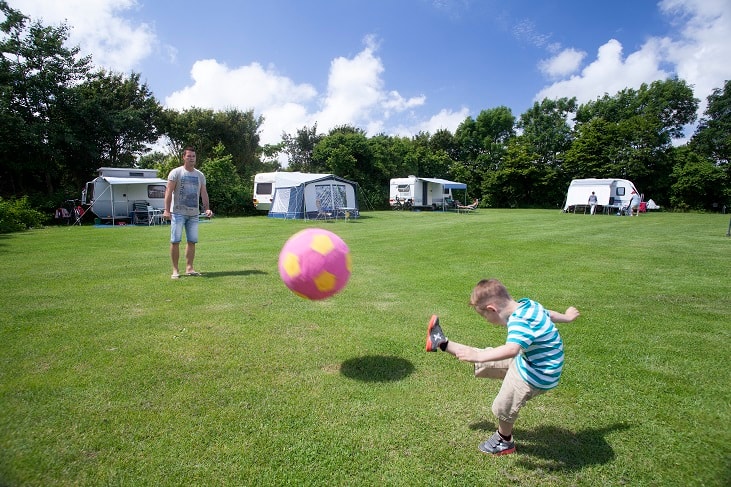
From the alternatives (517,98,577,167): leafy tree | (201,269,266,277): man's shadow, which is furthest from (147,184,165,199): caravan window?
(517,98,577,167): leafy tree

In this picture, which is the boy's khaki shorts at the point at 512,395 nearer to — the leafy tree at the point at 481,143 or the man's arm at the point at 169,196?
the man's arm at the point at 169,196

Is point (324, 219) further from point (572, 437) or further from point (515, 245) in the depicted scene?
point (572, 437)

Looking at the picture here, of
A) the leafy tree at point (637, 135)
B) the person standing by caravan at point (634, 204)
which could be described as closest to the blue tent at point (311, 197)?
the person standing by caravan at point (634, 204)

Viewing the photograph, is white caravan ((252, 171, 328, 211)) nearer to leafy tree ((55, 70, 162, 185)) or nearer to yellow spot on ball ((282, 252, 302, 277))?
leafy tree ((55, 70, 162, 185))

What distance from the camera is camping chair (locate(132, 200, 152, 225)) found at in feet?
72.1

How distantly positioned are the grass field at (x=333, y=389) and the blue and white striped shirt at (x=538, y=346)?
56cm

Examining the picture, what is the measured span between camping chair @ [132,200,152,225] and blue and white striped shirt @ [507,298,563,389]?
2298 cm

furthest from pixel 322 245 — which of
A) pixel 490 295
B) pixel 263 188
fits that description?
pixel 263 188

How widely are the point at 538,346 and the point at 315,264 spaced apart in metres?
1.89

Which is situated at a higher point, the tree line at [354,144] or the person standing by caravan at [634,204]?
the tree line at [354,144]

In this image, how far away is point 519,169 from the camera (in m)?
44.2

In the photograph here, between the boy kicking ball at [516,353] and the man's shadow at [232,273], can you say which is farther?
the man's shadow at [232,273]

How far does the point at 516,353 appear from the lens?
2488 millimetres

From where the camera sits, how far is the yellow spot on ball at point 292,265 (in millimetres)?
3557
